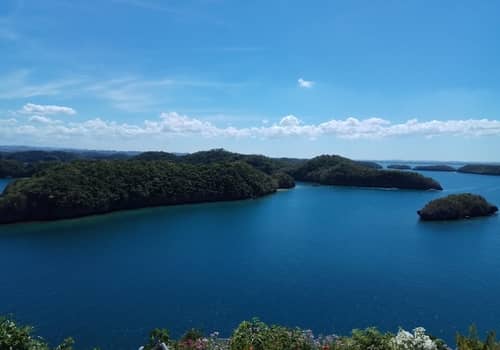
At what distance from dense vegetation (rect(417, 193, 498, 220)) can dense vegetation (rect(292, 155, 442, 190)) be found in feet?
113

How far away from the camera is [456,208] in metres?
45.8

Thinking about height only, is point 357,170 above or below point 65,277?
above

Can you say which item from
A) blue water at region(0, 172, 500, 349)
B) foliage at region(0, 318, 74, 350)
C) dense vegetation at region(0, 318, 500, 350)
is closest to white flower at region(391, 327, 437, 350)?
dense vegetation at region(0, 318, 500, 350)

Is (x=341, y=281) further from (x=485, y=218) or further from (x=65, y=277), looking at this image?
(x=485, y=218)

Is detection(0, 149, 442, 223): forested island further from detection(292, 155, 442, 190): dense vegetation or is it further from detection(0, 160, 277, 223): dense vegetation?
detection(292, 155, 442, 190): dense vegetation

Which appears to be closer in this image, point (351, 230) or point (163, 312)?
point (163, 312)

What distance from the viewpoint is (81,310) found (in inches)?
685

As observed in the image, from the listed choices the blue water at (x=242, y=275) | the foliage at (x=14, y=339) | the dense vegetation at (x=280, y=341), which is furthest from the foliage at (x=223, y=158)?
the foliage at (x=14, y=339)

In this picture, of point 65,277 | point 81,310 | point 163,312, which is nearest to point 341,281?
point 163,312

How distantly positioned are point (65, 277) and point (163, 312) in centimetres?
903

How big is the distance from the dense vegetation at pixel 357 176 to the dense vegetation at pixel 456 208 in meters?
34.6

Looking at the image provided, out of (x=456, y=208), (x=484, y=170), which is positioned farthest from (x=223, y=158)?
(x=484, y=170)

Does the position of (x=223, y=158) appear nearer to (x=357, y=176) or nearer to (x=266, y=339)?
(x=357, y=176)

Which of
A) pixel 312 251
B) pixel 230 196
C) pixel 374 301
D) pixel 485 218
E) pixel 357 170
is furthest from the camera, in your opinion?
pixel 357 170
